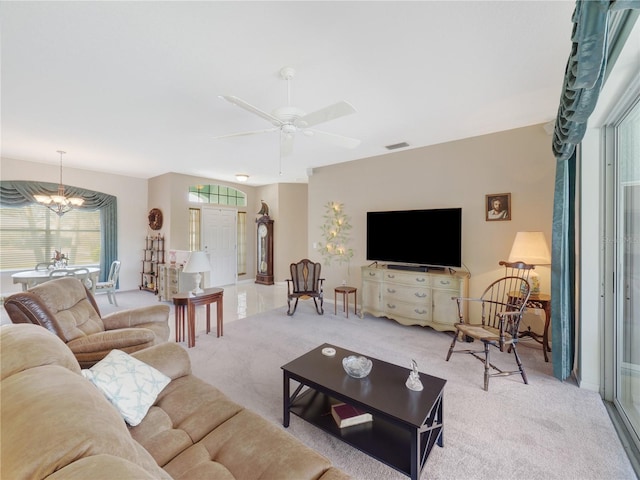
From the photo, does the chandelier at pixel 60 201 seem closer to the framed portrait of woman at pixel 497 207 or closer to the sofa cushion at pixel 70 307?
the sofa cushion at pixel 70 307

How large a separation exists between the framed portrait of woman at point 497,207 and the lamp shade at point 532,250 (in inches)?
20.3

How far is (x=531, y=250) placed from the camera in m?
3.07

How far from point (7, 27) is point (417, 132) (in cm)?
378

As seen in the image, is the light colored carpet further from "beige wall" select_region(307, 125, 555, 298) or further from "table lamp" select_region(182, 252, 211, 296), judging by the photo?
"beige wall" select_region(307, 125, 555, 298)

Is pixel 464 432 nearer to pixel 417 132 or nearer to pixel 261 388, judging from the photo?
pixel 261 388

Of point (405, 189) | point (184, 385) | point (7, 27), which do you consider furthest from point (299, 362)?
point (405, 189)

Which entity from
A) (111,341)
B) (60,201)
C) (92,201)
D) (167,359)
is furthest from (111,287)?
(167,359)

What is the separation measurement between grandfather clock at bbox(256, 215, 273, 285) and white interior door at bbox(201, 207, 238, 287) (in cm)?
67

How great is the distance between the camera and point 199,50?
2.06m

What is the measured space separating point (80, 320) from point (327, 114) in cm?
257

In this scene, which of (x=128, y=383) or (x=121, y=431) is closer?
(x=121, y=431)

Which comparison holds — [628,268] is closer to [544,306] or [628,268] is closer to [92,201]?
[544,306]

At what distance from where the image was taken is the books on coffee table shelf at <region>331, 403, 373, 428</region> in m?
1.73

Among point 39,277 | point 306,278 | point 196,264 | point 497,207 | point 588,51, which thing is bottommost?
point 306,278
